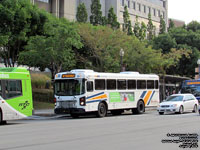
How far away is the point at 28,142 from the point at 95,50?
27960 millimetres

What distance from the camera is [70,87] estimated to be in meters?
24.6

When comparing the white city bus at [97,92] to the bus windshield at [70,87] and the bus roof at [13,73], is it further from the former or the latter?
the bus roof at [13,73]

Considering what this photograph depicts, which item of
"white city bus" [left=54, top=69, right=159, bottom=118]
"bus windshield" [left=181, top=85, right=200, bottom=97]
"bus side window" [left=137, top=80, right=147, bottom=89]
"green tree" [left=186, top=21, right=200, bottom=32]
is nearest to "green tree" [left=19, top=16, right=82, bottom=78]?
"white city bus" [left=54, top=69, right=159, bottom=118]

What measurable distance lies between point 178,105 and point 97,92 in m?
6.28

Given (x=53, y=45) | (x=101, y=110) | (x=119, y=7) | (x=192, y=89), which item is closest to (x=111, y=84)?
(x=101, y=110)

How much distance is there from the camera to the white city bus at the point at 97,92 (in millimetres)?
24344

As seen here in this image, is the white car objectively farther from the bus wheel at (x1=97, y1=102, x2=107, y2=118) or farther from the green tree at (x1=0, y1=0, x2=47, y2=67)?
the green tree at (x1=0, y1=0, x2=47, y2=67)

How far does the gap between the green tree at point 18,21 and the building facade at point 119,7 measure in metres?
31.4

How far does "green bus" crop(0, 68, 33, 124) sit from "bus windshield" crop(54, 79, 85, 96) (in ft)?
11.1

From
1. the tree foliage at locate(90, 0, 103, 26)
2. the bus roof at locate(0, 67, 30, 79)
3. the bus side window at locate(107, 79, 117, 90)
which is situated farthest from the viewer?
the tree foliage at locate(90, 0, 103, 26)

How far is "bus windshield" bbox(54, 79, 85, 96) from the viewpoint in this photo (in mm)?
24391

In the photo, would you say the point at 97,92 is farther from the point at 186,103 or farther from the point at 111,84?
the point at 186,103

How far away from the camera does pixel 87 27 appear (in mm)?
41156

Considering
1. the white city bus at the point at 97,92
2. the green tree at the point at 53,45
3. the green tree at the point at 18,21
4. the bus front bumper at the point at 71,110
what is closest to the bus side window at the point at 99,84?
the white city bus at the point at 97,92
